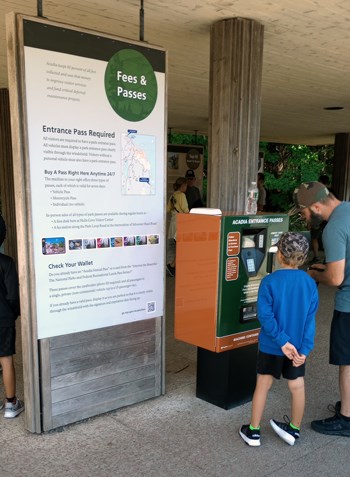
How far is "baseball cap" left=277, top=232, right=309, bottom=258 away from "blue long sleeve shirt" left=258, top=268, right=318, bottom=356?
0.12m

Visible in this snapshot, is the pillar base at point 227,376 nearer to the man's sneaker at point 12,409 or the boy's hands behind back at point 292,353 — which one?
the boy's hands behind back at point 292,353

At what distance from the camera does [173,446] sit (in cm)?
303

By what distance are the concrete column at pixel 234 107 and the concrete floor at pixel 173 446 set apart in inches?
65.4

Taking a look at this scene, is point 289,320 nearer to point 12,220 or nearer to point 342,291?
point 342,291

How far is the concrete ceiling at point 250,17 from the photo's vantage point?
3.73 meters

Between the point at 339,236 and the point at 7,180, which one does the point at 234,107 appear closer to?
the point at 339,236

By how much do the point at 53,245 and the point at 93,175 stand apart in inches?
21.0

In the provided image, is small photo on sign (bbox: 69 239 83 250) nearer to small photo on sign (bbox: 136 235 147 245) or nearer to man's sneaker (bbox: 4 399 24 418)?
small photo on sign (bbox: 136 235 147 245)

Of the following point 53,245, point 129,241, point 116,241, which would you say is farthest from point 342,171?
point 53,245

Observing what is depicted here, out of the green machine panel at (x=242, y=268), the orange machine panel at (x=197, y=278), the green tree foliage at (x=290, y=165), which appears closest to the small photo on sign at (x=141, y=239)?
the orange machine panel at (x=197, y=278)

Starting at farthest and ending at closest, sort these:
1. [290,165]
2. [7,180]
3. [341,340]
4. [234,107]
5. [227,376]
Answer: [290,165]
[7,180]
[234,107]
[227,376]
[341,340]

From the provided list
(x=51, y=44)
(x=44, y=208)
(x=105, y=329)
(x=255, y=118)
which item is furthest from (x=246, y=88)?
(x=105, y=329)

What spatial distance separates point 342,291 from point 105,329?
164 cm

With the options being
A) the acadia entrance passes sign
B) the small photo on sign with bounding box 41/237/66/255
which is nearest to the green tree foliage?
the acadia entrance passes sign
